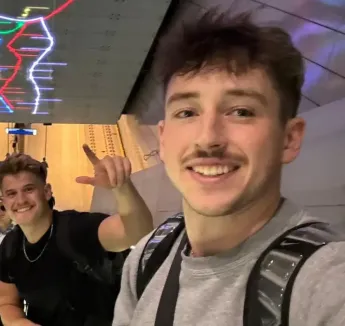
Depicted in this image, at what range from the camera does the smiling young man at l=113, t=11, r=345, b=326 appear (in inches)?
28.4

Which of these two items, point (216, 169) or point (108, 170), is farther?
point (108, 170)

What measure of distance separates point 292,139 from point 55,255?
1.23 meters

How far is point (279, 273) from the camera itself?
0.64 meters

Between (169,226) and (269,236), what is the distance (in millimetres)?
252

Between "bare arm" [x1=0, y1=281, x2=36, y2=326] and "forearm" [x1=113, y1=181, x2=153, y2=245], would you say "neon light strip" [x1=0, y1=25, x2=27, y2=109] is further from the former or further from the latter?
"forearm" [x1=113, y1=181, x2=153, y2=245]

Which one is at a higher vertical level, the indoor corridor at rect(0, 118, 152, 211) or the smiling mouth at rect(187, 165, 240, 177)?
the smiling mouth at rect(187, 165, 240, 177)

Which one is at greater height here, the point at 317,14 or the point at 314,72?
the point at 317,14

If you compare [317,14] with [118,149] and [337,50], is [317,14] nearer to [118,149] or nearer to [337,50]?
[337,50]

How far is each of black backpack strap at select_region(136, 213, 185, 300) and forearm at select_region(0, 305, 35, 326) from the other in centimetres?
107

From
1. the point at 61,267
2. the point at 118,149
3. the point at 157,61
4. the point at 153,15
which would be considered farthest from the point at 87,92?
the point at 157,61

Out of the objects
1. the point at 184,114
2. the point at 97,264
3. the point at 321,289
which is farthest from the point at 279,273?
the point at 97,264

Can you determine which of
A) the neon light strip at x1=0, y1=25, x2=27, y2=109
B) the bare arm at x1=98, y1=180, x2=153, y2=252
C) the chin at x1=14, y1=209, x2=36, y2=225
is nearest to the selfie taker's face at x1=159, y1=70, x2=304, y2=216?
the bare arm at x1=98, y1=180, x2=153, y2=252

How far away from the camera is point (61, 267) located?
1.80 metres

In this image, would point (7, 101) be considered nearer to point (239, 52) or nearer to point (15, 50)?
point (15, 50)
